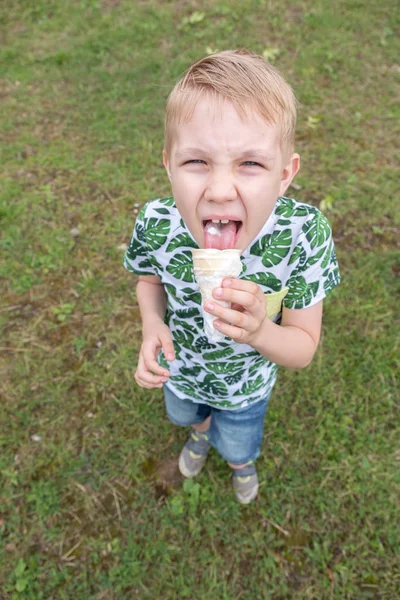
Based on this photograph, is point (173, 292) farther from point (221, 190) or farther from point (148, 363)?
point (221, 190)

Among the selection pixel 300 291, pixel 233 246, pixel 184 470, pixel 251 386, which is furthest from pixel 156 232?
pixel 184 470

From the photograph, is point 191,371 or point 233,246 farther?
point 191,371

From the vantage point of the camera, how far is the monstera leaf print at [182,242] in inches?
65.7

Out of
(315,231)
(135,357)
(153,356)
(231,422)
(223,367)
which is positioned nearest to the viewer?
(315,231)

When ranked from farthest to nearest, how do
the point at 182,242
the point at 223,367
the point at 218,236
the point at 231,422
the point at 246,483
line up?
1. the point at 246,483
2. the point at 231,422
3. the point at 223,367
4. the point at 182,242
5. the point at 218,236

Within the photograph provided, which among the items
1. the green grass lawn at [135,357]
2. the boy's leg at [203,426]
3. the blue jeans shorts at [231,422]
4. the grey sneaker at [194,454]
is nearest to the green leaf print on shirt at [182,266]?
the blue jeans shorts at [231,422]

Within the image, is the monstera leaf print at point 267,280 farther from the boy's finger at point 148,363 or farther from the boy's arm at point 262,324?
the boy's finger at point 148,363

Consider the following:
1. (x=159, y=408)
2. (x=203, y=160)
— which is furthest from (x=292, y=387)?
(x=203, y=160)

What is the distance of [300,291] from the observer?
1.64 m

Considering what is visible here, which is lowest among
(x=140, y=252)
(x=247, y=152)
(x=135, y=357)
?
(x=135, y=357)

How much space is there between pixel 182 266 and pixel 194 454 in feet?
5.27

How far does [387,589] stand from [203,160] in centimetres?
262

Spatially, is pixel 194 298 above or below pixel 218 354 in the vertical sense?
above

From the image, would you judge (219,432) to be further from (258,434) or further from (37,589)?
(37,589)
